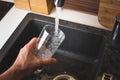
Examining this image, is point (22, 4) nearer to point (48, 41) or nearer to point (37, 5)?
point (37, 5)

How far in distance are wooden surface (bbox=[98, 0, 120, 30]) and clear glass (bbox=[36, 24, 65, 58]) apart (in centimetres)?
19

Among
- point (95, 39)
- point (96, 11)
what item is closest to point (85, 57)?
point (95, 39)

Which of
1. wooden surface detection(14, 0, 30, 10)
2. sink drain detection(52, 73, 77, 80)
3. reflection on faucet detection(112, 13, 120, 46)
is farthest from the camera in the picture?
wooden surface detection(14, 0, 30, 10)

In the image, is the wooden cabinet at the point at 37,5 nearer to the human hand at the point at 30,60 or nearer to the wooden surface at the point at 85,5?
the wooden surface at the point at 85,5

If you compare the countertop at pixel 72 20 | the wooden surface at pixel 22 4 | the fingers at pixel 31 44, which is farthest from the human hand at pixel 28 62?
the wooden surface at pixel 22 4

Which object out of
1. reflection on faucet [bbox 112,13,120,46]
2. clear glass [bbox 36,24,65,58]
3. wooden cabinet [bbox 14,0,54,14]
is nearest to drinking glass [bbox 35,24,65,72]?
clear glass [bbox 36,24,65,58]

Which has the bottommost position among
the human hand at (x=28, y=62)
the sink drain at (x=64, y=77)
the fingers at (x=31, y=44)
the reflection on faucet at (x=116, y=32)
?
the sink drain at (x=64, y=77)

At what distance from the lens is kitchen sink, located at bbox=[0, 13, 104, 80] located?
0.93 m

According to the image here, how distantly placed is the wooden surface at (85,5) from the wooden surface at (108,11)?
0.06m

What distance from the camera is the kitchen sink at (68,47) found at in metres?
0.93

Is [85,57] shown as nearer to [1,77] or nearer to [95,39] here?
[95,39]

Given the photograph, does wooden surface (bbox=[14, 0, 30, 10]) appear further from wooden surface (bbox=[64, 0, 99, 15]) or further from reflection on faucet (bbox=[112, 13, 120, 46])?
reflection on faucet (bbox=[112, 13, 120, 46])

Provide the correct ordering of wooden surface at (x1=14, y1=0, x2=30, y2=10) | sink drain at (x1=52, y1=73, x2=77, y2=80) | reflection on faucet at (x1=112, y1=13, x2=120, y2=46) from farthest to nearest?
wooden surface at (x1=14, y1=0, x2=30, y2=10)
sink drain at (x1=52, y1=73, x2=77, y2=80)
reflection on faucet at (x1=112, y1=13, x2=120, y2=46)

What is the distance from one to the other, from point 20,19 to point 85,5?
0.32m
